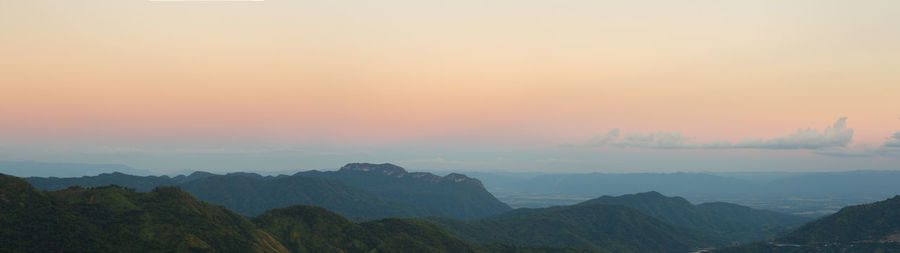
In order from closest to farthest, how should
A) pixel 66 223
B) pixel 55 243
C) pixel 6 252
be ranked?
pixel 6 252
pixel 55 243
pixel 66 223

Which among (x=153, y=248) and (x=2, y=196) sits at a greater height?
(x=2, y=196)

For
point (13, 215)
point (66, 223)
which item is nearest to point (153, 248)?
point (66, 223)

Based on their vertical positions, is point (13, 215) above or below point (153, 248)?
above

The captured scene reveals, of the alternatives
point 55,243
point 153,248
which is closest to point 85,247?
point 55,243

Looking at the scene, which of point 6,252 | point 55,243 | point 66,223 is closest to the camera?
point 6,252

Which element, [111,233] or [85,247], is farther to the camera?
[111,233]

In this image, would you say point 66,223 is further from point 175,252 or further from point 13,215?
point 175,252

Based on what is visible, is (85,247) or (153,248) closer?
(85,247)

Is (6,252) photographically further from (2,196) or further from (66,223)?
(2,196)
